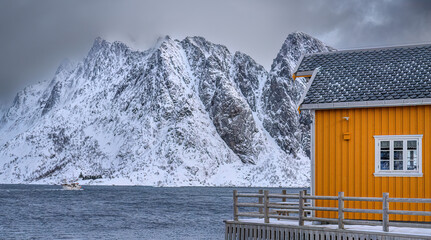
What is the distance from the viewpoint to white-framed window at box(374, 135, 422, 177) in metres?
24.0

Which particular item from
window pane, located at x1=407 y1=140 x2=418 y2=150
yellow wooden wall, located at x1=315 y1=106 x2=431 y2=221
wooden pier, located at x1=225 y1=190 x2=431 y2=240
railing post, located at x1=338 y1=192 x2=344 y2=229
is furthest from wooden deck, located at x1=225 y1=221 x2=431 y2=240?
window pane, located at x1=407 y1=140 x2=418 y2=150

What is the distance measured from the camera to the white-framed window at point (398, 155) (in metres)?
24.0

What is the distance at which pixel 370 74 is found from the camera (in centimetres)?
2709

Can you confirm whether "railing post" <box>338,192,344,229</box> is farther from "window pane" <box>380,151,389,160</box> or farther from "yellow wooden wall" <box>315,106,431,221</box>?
"window pane" <box>380,151,389,160</box>

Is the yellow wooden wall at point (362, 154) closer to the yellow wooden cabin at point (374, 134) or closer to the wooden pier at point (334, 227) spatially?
the yellow wooden cabin at point (374, 134)

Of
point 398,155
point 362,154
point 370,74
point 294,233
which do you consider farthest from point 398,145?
point 294,233

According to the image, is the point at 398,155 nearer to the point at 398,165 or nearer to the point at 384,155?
the point at 398,165

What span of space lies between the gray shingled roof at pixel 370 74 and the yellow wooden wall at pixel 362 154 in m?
0.72

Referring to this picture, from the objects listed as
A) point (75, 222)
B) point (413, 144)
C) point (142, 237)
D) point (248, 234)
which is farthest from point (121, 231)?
point (413, 144)

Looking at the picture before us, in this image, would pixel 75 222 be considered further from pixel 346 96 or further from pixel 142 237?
pixel 346 96

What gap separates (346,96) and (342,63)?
11.4ft

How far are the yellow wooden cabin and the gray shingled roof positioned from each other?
1.7 inches

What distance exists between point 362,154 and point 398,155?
145 cm

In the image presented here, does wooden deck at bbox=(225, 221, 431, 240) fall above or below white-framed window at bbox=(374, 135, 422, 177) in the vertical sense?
below
